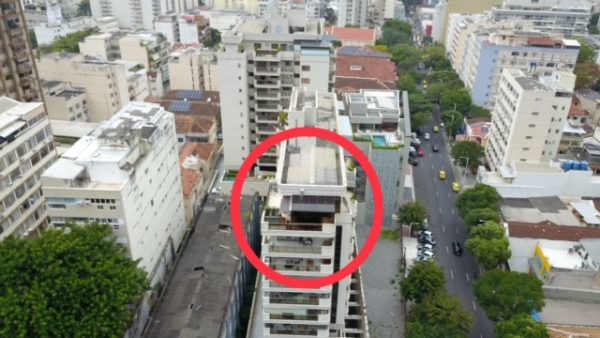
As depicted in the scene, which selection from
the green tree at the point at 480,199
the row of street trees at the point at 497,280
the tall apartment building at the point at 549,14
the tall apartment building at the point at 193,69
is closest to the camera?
the row of street trees at the point at 497,280

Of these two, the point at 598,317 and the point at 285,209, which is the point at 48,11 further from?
the point at 598,317

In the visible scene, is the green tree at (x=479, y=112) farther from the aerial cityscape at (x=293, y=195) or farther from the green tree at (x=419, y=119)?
the green tree at (x=419, y=119)

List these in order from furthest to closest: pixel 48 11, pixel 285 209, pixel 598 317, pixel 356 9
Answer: pixel 356 9 < pixel 48 11 < pixel 598 317 < pixel 285 209

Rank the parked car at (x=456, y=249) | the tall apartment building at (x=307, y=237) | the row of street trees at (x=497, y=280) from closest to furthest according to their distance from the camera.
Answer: the tall apartment building at (x=307, y=237) → the row of street trees at (x=497, y=280) → the parked car at (x=456, y=249)

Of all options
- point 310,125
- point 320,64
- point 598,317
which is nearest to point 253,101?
point 320,64

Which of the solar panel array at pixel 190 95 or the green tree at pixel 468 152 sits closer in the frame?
the green tree at pixel 468 152

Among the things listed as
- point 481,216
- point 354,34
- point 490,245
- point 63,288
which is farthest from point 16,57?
point 354,34

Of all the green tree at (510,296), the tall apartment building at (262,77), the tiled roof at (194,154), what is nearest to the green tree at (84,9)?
the tiled roof at (194,154)
